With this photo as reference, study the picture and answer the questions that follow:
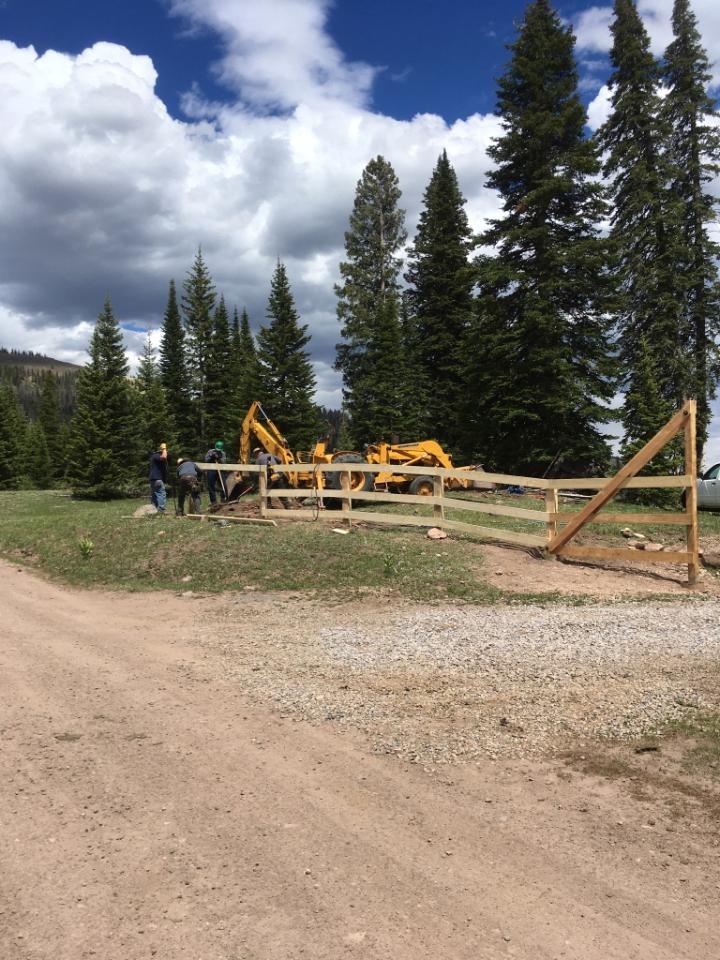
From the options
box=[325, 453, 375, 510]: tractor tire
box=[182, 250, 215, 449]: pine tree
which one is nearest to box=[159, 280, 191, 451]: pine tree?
box=[182, 250, 215, 449]: pine tree

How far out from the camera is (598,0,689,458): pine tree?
25000 mm

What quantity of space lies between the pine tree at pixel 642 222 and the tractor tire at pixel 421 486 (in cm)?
980

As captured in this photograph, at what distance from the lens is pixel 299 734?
4.69 m

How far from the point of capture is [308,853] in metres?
3.21

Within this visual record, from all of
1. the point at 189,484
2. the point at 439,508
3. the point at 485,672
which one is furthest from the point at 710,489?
the point at 485,672

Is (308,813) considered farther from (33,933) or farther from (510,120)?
(510,120)

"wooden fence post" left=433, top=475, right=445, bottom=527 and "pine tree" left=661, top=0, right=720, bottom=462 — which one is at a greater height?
"pine tree" left=661, top=0, right=720, bottom=462

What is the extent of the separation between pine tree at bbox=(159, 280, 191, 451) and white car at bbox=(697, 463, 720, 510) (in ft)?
112

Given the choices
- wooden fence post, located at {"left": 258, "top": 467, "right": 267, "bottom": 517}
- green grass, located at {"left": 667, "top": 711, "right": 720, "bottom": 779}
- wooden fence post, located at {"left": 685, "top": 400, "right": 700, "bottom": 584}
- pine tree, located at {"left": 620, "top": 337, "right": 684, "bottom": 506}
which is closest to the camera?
green grass, located at {"left": 667, "top": 711, "right": 720, "bottom": 779}

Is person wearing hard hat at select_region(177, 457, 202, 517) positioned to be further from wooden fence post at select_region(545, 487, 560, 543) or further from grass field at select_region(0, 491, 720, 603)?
wooden fence post at select_region(545, 487, 560, 543)

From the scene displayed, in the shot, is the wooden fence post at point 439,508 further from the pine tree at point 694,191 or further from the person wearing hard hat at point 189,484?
the pine tree at point 694,191

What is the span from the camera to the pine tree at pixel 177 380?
1833 inches

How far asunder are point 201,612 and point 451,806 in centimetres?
594

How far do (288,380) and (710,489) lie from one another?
2268cm
